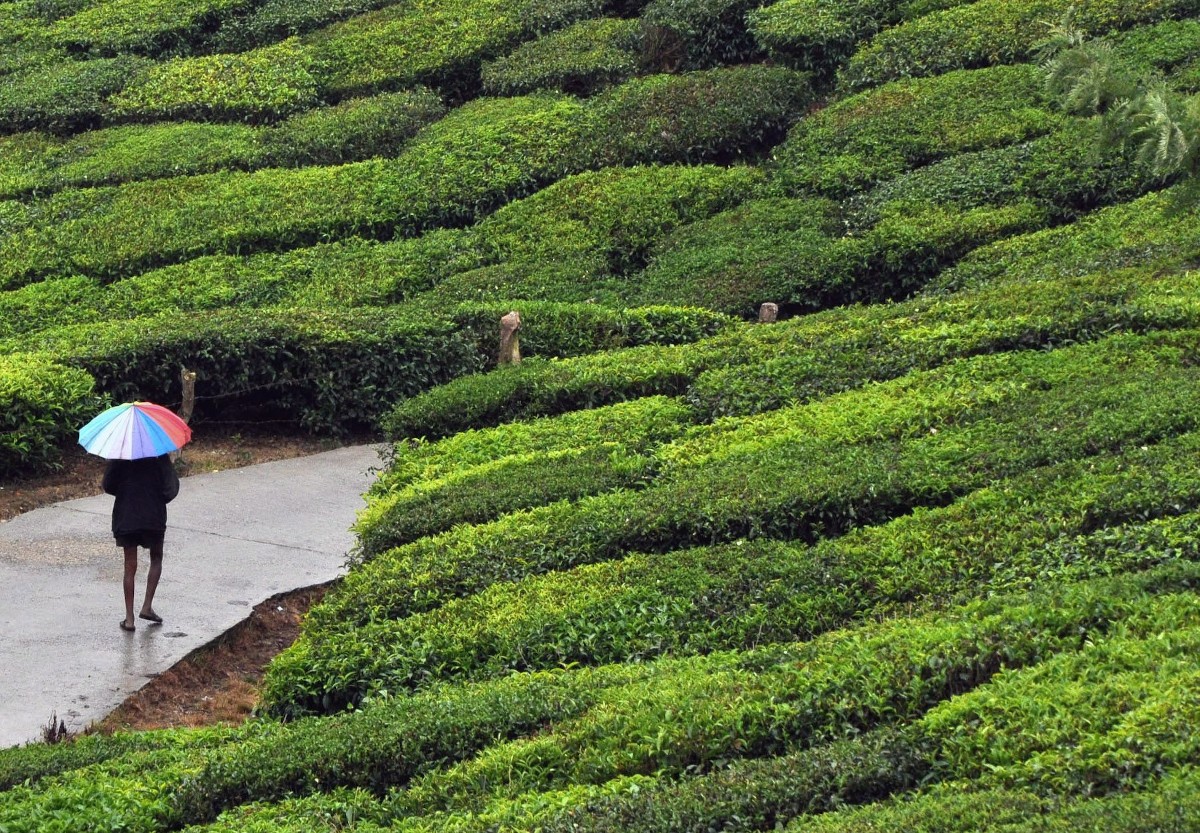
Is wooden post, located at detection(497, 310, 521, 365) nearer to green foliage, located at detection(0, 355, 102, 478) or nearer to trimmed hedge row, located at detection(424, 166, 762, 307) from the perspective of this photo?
trimmed hedge row, located at detection(424, 166, 762, 307)

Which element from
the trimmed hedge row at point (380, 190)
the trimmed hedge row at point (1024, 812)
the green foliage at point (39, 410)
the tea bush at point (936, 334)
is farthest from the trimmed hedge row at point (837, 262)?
the trimmed hedge row at point (1024, 812)

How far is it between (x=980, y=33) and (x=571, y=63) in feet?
17.2

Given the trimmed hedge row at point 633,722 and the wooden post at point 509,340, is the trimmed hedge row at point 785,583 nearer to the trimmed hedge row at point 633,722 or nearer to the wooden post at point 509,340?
the trimmed hedge row at point 633,722

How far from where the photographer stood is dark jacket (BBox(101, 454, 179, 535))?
9516mm

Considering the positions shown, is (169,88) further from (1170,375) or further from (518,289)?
(1170,375)

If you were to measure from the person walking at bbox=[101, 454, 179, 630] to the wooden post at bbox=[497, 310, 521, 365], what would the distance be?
3.65 meters

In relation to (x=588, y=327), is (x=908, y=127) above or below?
above

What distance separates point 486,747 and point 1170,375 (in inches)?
204

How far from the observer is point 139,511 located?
952cm

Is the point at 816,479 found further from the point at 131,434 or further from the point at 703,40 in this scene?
the point at 703,40

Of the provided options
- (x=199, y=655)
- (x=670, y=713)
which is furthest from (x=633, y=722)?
(x=199, y=655)

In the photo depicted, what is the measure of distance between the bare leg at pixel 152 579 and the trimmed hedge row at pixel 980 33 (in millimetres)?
11439

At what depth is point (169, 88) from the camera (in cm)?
2114

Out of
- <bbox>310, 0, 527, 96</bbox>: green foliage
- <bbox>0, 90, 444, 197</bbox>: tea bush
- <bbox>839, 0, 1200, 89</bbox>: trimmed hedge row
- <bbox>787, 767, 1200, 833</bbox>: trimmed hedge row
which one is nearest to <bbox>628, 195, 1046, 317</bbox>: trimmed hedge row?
<bbox>839, 0, 1200, 89</bbox>: trimmed hedge row
